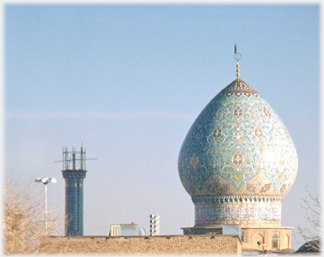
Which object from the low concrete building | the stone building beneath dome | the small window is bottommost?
the small window

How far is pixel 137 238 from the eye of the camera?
21.0m

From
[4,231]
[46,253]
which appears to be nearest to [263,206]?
[46,253]

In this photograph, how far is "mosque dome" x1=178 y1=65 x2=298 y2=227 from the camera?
1096 inches

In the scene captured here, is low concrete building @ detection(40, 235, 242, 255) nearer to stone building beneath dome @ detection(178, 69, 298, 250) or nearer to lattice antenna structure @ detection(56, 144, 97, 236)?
stone building beneath dome @ detection(178, 69, 298, 250)

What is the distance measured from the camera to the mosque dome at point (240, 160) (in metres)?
27.8

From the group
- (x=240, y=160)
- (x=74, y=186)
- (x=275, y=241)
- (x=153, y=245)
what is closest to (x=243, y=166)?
(x=240, y=160)

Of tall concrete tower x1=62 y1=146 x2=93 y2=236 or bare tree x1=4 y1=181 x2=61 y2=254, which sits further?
tall concrete tower x1=62 y1=146 x2=93 y2=236

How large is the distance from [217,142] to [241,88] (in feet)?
5.69

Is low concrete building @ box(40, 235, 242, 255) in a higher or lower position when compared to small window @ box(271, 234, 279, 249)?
higher

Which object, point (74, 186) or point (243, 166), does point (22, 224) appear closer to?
point (243, 166)

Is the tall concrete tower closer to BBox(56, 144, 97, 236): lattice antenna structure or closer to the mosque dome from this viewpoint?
BBox(56, 144, 97, 236): lattice antenna structure

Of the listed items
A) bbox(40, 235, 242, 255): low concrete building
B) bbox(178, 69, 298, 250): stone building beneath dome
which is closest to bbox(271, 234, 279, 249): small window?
bbox(178, 69, 298, 250): stone building beneath dome

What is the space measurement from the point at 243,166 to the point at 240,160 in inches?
7.4

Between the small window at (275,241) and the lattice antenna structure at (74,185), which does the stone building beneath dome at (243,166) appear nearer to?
the small window at (275,241)
